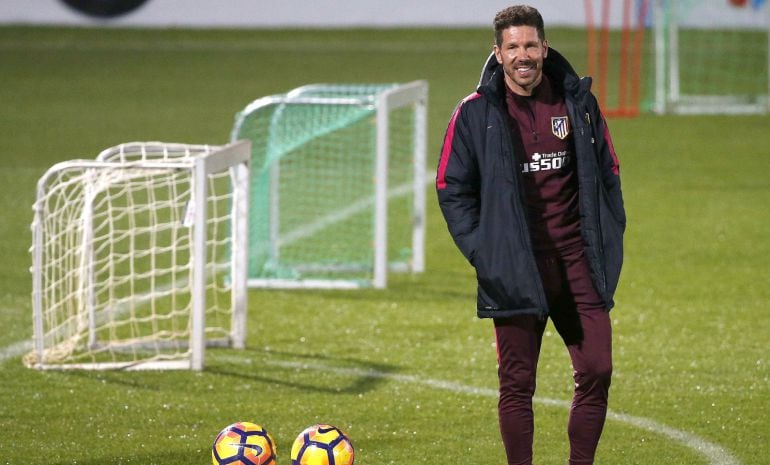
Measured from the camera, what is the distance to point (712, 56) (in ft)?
72.9

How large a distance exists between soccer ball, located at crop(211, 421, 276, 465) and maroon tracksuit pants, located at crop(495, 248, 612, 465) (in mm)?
846

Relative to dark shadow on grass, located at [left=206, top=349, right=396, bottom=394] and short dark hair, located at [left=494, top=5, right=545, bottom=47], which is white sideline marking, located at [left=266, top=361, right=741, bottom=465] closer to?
dark shadow on grass, located at [left=206, top=349, right=396, bottom=394]

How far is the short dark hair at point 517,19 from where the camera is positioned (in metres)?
4.70

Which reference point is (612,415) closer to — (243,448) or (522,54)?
(243,448)

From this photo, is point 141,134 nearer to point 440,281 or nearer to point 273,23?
point 440,281

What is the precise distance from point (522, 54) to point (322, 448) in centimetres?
152

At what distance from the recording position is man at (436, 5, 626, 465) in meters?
4.72

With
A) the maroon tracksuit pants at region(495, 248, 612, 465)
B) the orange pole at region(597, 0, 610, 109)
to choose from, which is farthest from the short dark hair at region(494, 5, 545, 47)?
the orange pole at region(597, 0, 610, 109)

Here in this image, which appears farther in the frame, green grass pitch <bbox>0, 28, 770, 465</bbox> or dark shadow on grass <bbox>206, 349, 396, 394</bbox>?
dark shadow on grass <bbox>206, 349, 396, 394</bbox>

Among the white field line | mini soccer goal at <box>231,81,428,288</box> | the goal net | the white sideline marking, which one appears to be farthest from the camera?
the goal net

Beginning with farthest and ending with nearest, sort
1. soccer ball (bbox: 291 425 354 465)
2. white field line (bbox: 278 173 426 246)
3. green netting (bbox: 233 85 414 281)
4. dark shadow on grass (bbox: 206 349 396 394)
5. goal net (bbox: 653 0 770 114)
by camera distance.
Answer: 1. goal net (bbox: 653 0 770 114)
2. white field line (bbox: 278 173 426 246)
3. green netting (bbox: 233 85 414 281)
4. dark shadow on grass (bbox: 206 349 396 394)
5. soccer ball (bbox: 291 425 354 465)

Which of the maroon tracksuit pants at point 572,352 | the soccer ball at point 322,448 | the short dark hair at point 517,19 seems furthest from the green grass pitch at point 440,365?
the short dark hair at point 517,19

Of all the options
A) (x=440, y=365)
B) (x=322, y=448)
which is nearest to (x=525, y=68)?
(x=322, y=448)

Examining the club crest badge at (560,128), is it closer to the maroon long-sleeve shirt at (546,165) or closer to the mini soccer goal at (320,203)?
the maroon long-sleeve shirt at (546,165)
